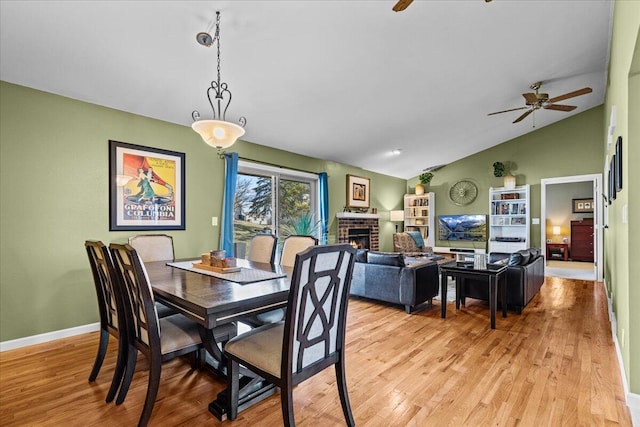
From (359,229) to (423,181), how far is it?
8.04 feet

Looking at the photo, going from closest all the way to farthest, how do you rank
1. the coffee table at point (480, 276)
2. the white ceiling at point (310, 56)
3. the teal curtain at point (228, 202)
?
1. the white ceiling at point (310, 56)
2. the coffee table at point (480, 276)
3. the teal curtain at point (228, 202)

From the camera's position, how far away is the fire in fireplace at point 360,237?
21.8 ft

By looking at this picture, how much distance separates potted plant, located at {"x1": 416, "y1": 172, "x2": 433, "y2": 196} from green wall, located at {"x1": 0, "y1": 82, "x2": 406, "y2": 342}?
244 inches

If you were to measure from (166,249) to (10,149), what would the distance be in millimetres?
1581

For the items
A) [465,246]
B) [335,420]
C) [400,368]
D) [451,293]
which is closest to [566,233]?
[465,246]

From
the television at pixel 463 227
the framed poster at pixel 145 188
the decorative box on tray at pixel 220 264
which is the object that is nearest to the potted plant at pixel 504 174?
the television at pixel 463 227

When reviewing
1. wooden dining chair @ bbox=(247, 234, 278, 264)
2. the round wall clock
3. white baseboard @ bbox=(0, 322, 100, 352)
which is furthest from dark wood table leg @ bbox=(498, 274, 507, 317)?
white baseboard @ bbox=(0, 322, 100, 352)

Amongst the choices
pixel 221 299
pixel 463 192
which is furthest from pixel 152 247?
pixel 463 192

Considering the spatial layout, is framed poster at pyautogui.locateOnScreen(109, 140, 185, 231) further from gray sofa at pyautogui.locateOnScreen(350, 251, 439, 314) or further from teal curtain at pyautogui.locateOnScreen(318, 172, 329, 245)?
teal curtain at pyautogui.locateOnScreen(318, 172, 329, 245)

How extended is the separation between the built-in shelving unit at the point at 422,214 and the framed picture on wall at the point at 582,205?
14.0ft

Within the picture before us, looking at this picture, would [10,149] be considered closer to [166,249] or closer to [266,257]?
[166,249]

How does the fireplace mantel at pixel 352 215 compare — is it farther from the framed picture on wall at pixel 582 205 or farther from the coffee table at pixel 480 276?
the framed picture on wall at pixel 582 205

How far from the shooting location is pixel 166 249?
339 centimetres

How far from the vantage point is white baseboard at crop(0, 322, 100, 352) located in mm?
2840
